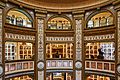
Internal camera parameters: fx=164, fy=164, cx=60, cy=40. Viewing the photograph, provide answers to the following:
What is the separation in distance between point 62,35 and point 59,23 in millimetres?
1245

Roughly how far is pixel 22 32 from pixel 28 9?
1777 millimetres

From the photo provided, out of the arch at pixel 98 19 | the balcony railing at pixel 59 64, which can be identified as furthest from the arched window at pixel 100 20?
the balcony railing at pixel 59 64

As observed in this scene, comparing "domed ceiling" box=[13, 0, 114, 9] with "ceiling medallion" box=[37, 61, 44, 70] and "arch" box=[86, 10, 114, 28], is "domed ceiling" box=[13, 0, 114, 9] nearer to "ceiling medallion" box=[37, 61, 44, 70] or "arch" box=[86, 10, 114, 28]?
"arch" box=[86, 10, 114, 28]

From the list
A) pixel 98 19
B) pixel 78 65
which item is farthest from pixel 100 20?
pixel 78 65

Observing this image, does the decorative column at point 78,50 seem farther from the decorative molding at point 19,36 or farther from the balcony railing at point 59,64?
the decorative molding at point 19,36

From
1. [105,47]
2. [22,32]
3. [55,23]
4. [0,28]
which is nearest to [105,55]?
[105,47]

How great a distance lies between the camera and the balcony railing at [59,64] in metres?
12.6

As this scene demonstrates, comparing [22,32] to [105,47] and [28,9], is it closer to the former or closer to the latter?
[28,9]

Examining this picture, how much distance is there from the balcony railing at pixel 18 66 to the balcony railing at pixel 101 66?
417 cm

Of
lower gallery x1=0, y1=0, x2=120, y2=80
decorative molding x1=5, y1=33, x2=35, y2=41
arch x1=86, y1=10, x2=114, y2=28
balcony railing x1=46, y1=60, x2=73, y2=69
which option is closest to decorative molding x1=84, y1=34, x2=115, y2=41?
lower gallery x1=0, y1=0, x2=120, y2=80

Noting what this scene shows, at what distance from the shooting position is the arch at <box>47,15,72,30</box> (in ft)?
42.1

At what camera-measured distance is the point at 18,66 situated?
11109 millimetres

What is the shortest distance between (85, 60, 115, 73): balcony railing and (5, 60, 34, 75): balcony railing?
4.17 m

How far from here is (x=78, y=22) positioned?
40.5ft
